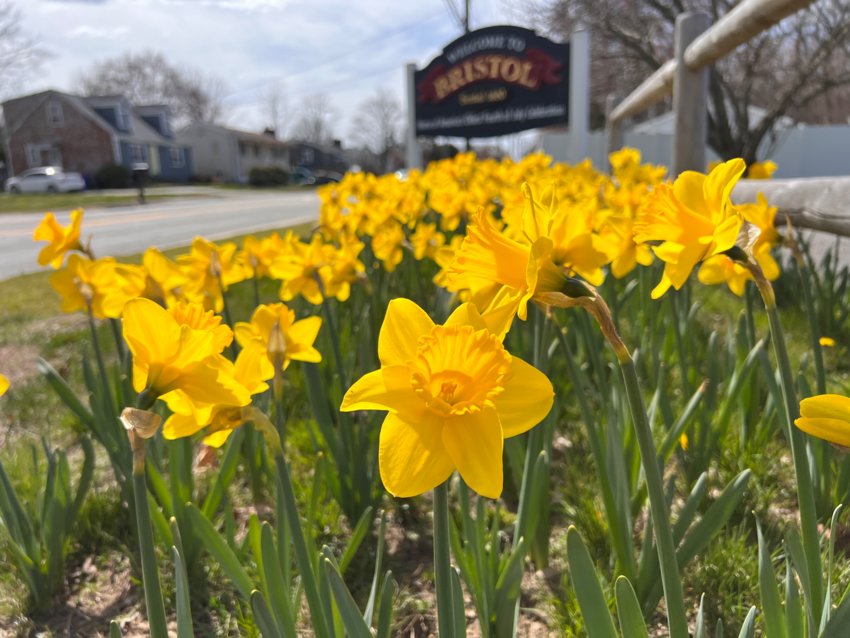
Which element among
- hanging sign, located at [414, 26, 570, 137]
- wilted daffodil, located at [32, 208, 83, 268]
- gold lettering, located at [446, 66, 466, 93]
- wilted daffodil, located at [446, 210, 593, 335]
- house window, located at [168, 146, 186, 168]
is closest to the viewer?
wilted daffodil, located at [446, 210, 593, 335]

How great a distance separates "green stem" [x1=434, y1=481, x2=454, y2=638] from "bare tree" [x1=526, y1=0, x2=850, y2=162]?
991 cm

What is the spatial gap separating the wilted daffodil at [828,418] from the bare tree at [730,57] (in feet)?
32.0

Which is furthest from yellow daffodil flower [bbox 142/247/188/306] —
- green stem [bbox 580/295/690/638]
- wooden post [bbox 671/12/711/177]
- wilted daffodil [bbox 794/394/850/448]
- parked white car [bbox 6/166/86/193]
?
parked white car [bbox 6/166/86/193]

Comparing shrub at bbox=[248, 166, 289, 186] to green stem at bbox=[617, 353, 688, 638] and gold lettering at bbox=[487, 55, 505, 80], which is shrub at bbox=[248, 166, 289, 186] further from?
green stem at bbox=[617, 353, 688, 638]

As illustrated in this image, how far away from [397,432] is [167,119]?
5049 centimetres

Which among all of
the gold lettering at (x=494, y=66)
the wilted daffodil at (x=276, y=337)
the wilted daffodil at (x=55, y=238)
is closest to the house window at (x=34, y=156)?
the gold lettering at (x=494, y=66)

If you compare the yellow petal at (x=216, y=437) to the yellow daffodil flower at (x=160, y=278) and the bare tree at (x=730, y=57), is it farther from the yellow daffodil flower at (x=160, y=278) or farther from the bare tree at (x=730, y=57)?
the bare tree at (x=730, y=57)

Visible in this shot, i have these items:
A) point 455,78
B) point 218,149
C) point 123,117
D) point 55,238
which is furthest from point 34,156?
point 55,238

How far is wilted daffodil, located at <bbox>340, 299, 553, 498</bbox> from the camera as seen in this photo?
2.25ft

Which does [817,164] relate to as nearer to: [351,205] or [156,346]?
[351,205]

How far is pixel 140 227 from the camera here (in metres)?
13.8

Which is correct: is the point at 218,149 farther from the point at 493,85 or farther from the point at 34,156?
the point at 493,85

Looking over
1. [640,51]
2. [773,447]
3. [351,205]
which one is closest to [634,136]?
[640,51]

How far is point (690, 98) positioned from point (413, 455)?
4426 millimetres
